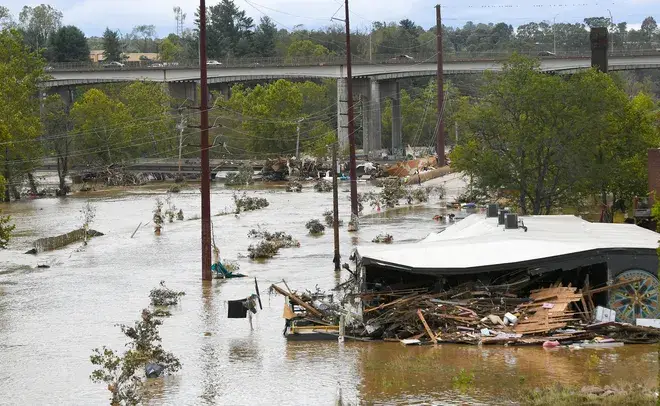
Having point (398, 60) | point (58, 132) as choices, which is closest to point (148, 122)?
point (58, 132)

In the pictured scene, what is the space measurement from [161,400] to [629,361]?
31.9 ft

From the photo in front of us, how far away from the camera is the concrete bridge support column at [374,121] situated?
121 metres

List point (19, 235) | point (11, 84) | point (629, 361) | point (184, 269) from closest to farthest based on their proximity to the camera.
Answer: point (629, 361), point (184, 269), point (19, 235), point (11, 84)

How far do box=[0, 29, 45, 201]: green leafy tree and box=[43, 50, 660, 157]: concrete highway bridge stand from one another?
1174 inches

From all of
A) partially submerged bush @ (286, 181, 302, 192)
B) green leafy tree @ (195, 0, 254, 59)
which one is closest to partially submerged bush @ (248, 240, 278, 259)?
partially submerged bush @ (286, 181, 302, 192)

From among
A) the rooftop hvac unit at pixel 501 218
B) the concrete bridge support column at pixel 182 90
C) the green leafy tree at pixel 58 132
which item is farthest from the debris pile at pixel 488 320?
the concrete bridge support column at pixel 182 90

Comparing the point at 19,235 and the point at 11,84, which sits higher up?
the point at 11,84

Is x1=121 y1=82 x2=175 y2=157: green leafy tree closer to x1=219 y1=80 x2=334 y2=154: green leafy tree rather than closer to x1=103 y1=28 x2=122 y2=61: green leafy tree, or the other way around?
x1=219 y1=80 x2=334 y2=154: green leafy tree

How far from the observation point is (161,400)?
22.6 m

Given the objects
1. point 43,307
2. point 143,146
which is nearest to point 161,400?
point 43,307

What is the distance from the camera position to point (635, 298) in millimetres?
26953

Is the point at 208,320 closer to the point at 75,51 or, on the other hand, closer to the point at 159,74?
the point at 159,74

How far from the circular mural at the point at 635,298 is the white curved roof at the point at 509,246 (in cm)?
70

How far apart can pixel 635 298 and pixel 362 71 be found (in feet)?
314
